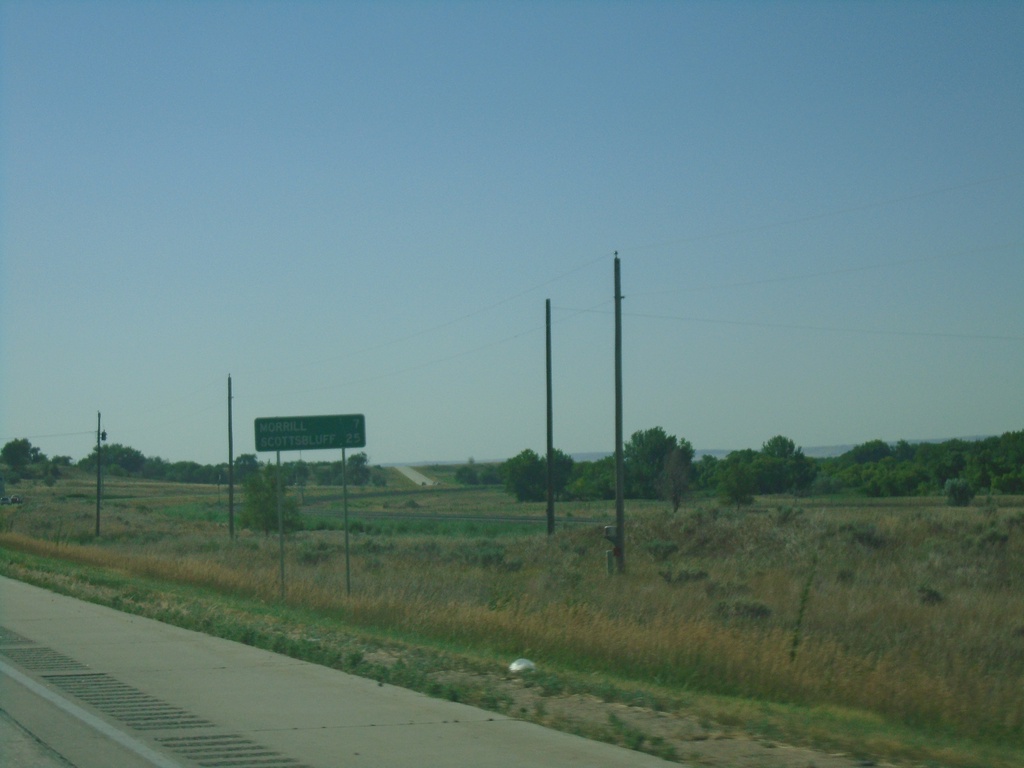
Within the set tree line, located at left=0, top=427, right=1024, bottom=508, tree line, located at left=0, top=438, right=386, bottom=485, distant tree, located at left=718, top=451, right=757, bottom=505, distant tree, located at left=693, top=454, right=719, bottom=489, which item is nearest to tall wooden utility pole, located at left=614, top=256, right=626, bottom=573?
tree line, located at left=0, top=427, right=1024, bottom=508

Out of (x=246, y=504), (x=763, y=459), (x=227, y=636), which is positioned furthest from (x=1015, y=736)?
(x=763, y=459)

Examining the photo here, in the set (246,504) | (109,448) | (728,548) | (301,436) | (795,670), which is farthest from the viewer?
(109,448)

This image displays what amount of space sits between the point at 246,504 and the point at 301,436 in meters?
39.6

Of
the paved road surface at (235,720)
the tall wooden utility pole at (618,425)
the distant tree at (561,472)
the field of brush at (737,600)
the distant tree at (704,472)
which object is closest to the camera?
the paved road surface at (235,720)

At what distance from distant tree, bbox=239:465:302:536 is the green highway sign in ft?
119

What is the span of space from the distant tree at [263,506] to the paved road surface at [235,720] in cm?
4410

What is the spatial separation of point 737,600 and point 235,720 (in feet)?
40.1

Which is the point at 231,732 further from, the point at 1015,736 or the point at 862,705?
the point at 1015,736

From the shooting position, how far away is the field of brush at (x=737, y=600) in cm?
1223

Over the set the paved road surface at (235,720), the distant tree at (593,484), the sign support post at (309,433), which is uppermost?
the sign support post at (309,433)

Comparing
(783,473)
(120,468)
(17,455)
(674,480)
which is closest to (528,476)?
(783,473)

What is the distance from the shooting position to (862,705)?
455 inches

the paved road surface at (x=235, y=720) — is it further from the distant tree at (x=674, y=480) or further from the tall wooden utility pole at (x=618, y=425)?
the distant tree at (x=674, y=480)

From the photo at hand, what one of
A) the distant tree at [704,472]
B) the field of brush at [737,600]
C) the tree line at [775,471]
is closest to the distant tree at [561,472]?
the tree line at [775,471]
